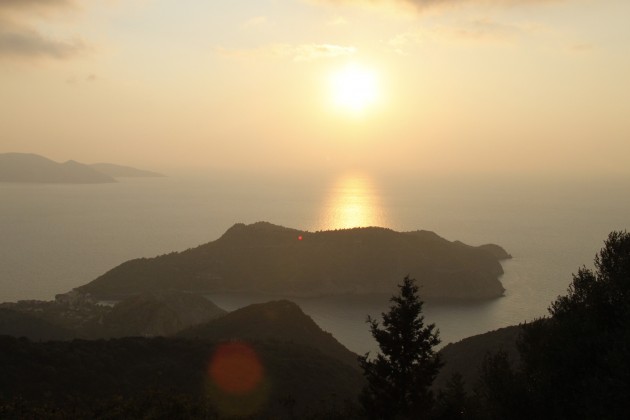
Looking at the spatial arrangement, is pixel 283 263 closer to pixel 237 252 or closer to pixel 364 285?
pixel 237 252

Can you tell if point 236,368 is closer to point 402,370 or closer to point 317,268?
point 402,370

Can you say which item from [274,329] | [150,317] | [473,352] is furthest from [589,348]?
[150,317]

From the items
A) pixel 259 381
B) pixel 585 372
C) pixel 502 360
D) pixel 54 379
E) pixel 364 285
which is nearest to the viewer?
pixel 585 372

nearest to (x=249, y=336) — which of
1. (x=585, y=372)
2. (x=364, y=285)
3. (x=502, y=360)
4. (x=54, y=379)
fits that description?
(x=54, y=379)

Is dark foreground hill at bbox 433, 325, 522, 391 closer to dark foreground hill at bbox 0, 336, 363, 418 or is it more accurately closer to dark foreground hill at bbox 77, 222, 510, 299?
dark foreground hill at bbox 0, 336, 363, 418

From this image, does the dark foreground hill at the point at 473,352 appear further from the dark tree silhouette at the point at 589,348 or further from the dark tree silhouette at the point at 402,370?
the dark tree silhouette at the point at 589,348
